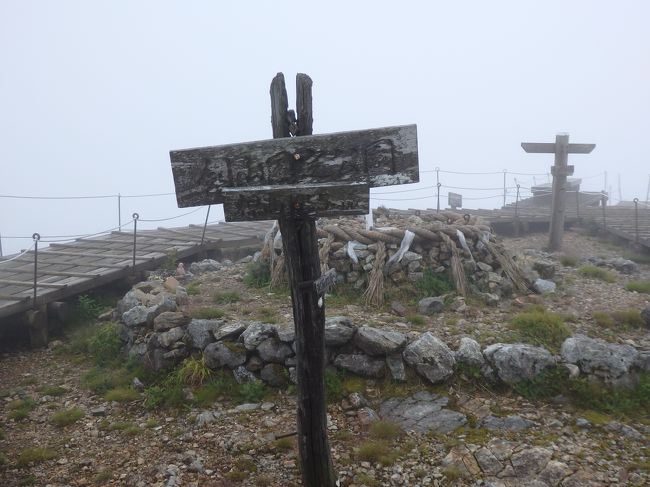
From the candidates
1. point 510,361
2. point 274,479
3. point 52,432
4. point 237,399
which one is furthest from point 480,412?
point 52,432

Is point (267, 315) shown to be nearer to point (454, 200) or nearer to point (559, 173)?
point (559, 173)

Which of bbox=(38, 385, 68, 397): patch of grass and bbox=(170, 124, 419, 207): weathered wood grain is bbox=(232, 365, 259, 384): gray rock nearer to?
bbox=(38, 385, 68, 397): patch of grass

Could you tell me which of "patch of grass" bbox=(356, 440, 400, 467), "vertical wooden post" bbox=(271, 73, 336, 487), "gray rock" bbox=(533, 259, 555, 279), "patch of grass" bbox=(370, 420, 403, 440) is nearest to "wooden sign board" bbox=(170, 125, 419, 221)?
"vertical wooden post" bbox=(271, 73, 336, 487)

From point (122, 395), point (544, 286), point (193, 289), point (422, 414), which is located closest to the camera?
point (422, 414)

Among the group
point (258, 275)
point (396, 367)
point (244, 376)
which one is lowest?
point (244, 376)

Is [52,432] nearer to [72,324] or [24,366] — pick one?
[24,366]

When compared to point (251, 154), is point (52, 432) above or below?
below

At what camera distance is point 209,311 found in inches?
263

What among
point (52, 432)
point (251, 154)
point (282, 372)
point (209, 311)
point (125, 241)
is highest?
point (251, 154)

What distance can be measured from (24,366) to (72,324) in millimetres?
1201

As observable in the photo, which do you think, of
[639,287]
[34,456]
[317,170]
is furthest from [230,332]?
[639,287]

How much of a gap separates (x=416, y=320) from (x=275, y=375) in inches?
81.4

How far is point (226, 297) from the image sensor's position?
7.60 meters

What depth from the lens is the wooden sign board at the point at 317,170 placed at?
3.11 m
